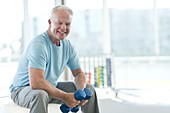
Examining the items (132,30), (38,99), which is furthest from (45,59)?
(132,30)

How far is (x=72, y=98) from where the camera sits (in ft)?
4.78

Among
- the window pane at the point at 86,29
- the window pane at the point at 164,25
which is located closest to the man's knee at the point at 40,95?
the window pane at the point at 86,29

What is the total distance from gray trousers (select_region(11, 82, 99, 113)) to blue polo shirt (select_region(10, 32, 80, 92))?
8 centimetres

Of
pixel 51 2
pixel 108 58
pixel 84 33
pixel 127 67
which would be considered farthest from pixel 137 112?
pixel 51 2

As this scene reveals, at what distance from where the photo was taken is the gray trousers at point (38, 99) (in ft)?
4.47

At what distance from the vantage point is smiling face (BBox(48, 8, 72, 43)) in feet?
5.31

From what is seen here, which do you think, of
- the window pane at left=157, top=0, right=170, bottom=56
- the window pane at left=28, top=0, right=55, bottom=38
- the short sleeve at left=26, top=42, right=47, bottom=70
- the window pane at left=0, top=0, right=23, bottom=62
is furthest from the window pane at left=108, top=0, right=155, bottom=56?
the short sleeve at left=26, top=42, right=47, bottom=70

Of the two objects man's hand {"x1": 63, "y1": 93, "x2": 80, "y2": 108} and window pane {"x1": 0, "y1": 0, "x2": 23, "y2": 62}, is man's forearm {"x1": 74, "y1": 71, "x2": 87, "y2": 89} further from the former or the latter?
window pane {"x1": 0, "y1": 0, "x2": 23, "y2": 62}

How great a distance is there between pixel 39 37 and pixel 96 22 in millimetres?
1874

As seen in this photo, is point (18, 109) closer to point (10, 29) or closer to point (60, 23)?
point (60, 23)

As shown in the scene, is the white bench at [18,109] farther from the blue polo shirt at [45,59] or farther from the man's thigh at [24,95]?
the blue polo shirt at [45,59]

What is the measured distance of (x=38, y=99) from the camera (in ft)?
4.48

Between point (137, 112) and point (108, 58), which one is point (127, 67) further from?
point (137, 112)

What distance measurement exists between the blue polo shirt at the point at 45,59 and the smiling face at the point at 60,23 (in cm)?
7
